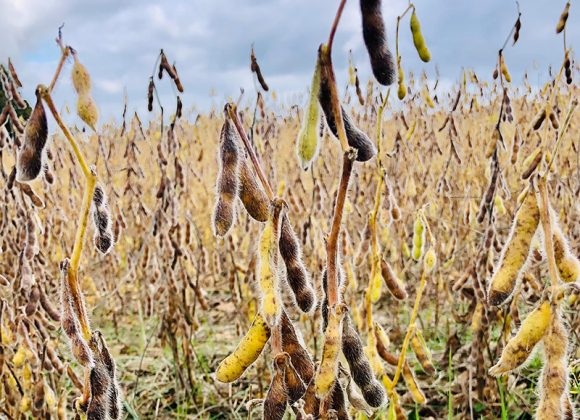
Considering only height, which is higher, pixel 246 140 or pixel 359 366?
pixel 246 140

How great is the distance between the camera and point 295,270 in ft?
2.70

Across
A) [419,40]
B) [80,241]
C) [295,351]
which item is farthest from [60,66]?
[419,40]

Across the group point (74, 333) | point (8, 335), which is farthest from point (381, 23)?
point (8, 335)

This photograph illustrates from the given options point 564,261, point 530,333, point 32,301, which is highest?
point 32,301

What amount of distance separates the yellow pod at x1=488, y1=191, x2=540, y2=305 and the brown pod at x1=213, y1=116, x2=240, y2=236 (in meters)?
0.37

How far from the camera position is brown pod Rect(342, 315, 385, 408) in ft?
2.58

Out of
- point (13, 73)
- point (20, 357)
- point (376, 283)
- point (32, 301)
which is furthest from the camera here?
point (13, 73)

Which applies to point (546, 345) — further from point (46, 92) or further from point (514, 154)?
point (514, 154)

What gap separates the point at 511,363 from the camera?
836 mm

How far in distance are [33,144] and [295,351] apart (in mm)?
448

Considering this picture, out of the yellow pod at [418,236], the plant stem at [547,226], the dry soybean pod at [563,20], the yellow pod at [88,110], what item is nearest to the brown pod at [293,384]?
the plant stem at [547,226]

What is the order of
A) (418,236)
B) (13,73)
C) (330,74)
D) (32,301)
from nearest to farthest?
1. (330,74)
2. (418,236)
3. (32,301)
4. (13,73)

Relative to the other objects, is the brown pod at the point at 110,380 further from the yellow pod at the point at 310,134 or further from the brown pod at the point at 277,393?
the yellow pod at the point at 310,134

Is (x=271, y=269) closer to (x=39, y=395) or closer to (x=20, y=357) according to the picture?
(x=39, y=395)
